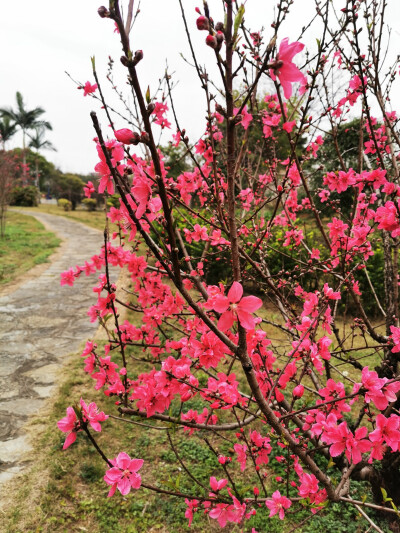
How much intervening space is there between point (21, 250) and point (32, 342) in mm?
6420

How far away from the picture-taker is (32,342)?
4.23 metres

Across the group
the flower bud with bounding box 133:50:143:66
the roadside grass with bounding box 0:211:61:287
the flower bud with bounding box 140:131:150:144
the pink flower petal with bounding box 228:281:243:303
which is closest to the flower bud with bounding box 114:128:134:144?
the flower bud with bounding box 140:131:150:144

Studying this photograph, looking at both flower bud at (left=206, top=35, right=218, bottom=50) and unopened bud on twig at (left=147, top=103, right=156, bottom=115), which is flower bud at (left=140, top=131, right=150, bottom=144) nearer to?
unopened bud on twig at (left=147, top=103, right=156, bottom=115)

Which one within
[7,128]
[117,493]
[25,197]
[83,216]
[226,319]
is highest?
[7,128]

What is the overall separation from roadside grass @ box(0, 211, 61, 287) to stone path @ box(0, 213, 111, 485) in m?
0.65

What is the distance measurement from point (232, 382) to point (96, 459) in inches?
67.3

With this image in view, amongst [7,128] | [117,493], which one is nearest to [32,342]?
[117,493]

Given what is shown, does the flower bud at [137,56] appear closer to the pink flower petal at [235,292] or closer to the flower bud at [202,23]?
the flower bud at [202,23]

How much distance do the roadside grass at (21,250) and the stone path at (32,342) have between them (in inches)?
25.7

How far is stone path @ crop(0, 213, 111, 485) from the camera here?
2719mm

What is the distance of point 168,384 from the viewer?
137cm

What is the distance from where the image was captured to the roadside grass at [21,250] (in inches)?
299

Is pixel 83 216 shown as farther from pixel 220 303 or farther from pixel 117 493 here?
pixel 220 303

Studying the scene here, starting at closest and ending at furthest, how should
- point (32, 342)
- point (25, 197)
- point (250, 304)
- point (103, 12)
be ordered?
point (103, 12)
point (250, 304)
point (32, 342)
point (25, 197)
